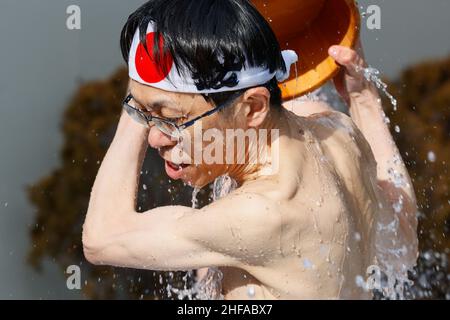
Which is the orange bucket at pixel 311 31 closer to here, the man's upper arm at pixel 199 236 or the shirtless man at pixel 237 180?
the shirtless man at pixel 237 180

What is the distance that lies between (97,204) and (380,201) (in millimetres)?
539

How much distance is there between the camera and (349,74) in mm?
1937

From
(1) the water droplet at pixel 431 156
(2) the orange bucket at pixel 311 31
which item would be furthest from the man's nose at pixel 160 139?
(1) the water droplet at pixel 431 156

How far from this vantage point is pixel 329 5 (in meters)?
2.03

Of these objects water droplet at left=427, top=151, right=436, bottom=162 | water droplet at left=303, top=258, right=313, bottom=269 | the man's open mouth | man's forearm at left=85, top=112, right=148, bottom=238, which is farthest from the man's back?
water droplet at left=427, top=151, right=436, bottom=162

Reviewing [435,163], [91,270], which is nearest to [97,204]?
[91,270]

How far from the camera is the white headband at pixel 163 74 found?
1540 millimetres

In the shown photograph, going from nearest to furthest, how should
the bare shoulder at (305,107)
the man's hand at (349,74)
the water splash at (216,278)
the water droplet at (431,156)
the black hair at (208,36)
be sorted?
1. the black hair at (208,36)
2. the water splash at (216,278)
3. the man's hand at (349,74)
4. the bare shoulder at (305,107)
5. the water droplet at (431,156)

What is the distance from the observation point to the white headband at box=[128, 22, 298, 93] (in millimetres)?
1540

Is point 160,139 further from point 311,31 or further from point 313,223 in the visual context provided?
point 311,31

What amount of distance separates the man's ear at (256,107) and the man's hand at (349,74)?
0.35 metres

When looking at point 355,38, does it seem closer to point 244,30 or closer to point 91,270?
point 244,30

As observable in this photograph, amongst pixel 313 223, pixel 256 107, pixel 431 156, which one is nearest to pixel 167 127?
pixel 256 107

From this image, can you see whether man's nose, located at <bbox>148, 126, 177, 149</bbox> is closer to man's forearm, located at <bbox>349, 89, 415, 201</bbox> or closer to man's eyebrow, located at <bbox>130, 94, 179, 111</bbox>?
man's eyebrow, located at <bbox>130, 94, 179, 111</bbox>
